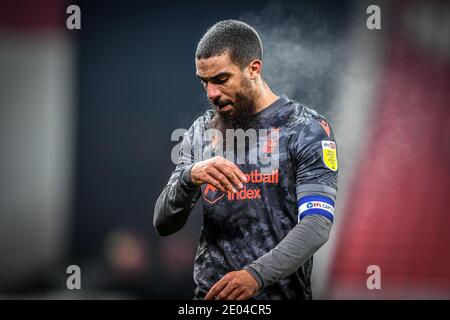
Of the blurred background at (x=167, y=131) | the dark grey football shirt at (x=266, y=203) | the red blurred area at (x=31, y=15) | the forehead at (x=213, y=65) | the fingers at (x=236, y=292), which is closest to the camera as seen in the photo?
the fingers at (x=236, y=292)

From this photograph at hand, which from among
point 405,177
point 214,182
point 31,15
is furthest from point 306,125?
point 31,15

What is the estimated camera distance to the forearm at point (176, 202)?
→ 199 centimetres

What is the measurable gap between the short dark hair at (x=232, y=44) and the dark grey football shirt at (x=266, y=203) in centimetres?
31

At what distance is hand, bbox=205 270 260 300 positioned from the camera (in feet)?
5.71

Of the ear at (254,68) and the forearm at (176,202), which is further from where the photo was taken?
the ear at (254,68)

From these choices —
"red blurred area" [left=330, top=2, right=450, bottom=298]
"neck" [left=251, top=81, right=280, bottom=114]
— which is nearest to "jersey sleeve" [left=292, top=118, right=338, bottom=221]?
"neck" [left=251, top=81, right=280, bottom=114]

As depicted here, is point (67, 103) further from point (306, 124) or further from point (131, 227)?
point (306, 124)

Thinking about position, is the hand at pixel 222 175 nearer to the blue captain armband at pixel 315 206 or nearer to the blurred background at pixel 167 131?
the blue captain armband at pixel 315 206

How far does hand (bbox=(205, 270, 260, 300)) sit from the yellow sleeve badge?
535mm

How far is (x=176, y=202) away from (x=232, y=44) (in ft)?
2.16

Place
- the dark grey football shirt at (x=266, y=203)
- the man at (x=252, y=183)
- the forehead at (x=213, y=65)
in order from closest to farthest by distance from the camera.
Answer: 1. the man at (x=252, y=183)
2. the dark grey football shirt at (x=266, y=203)
3. the forehead at (x=213, y=65)

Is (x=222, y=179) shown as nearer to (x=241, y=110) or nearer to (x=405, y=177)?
(x=241, y=110)

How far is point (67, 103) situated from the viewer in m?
3.55

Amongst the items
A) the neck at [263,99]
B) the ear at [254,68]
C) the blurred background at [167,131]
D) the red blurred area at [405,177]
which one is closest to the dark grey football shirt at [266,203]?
the neck at [263,99]
